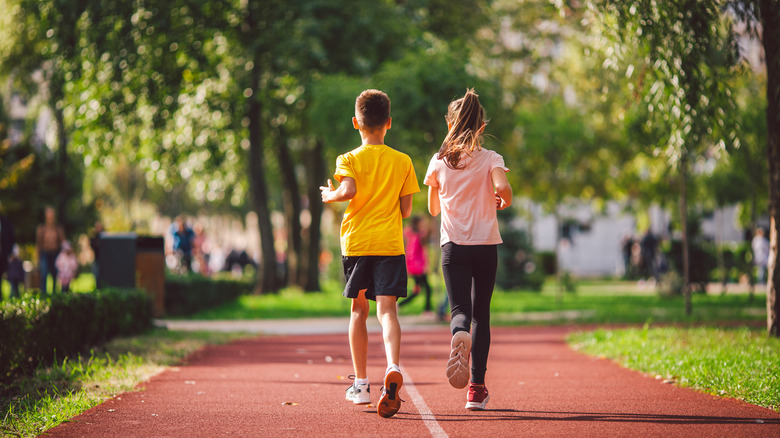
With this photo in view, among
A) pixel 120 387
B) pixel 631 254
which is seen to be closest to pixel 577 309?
pixel 120 387

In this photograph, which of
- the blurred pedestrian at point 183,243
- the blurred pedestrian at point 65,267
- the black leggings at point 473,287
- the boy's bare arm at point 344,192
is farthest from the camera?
the blurred pedestrian at point 183,243

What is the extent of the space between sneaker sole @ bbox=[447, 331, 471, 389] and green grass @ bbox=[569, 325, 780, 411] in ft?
7.13

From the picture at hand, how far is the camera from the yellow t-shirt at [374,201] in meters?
5.82

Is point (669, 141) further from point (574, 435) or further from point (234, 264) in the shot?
point (234, 264)

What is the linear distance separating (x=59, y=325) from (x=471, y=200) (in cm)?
470

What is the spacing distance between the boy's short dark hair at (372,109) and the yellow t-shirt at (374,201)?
16cm

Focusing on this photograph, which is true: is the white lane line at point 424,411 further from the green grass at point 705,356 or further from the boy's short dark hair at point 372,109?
the green grass at point 705,356

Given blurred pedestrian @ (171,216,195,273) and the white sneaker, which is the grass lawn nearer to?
the white sneaker

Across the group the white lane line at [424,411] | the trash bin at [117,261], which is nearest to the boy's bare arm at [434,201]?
the white lane line at [424,411]

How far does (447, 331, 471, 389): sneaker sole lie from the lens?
5.52 m

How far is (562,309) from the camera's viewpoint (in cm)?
1945

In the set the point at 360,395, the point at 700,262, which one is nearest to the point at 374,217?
the point at 360,395

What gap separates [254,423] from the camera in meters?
5.66

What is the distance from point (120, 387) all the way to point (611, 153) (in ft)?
100
